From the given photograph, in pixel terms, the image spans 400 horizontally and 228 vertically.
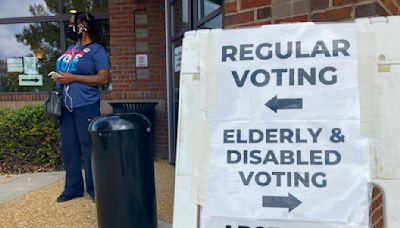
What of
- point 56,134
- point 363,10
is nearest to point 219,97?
point 363,10

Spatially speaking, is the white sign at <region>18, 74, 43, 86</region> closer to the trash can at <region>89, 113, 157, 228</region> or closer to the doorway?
the doorway

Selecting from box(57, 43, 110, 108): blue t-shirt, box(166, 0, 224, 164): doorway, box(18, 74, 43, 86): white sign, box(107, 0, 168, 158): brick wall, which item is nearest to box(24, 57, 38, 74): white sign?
box(18, 74, 43, 86): white sign

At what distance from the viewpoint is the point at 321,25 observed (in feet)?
5.04

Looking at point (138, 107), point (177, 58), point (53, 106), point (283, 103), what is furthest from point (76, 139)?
point (283, 103)

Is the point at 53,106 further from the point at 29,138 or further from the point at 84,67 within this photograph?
the point at 29,138

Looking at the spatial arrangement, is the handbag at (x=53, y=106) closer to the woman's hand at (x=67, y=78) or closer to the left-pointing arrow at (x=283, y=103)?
the woman's hand at (x=67, y=78)

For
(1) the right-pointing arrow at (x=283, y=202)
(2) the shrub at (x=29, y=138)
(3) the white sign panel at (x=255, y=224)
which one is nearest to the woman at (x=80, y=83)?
(2) the shrub at (x=29, y=138)

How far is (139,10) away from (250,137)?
5.49 m

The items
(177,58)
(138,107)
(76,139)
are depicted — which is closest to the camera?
(76,139)

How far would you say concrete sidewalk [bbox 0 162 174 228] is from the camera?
13.5ft

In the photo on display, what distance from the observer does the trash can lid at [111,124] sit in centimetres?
291

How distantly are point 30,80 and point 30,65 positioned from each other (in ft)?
1.00

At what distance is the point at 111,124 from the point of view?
2924mm

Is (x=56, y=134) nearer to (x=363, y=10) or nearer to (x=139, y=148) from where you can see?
(x=139, y=148)
